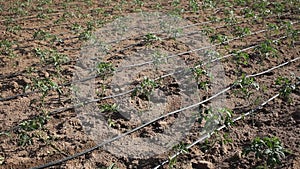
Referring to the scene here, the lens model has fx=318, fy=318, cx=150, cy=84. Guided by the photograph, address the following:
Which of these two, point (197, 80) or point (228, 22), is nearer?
point (197, 80)

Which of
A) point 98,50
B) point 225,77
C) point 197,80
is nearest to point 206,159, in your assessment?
point 197,80

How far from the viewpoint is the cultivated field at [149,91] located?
10.8ft

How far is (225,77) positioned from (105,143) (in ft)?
7.27

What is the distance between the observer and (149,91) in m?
4.29

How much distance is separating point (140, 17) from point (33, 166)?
4925 millimetres

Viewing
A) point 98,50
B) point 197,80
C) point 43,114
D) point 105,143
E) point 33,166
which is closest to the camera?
point 33,166

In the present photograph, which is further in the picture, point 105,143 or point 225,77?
point 225,77

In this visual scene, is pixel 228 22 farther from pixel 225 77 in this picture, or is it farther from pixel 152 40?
pixel 225 77

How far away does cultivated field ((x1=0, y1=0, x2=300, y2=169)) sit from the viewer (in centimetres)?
329

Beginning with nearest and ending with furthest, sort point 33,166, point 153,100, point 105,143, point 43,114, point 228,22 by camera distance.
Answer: point 33,166 → point 105,143 → point 43,114 → point 153,100 → point 228,22

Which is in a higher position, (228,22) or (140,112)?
(228,22)

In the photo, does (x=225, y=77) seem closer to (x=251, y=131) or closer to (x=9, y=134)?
(x=251, y=131)

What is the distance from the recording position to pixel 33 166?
3186 millimetres

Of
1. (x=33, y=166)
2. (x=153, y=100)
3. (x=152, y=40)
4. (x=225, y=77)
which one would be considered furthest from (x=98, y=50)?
(x=33, y=166)
